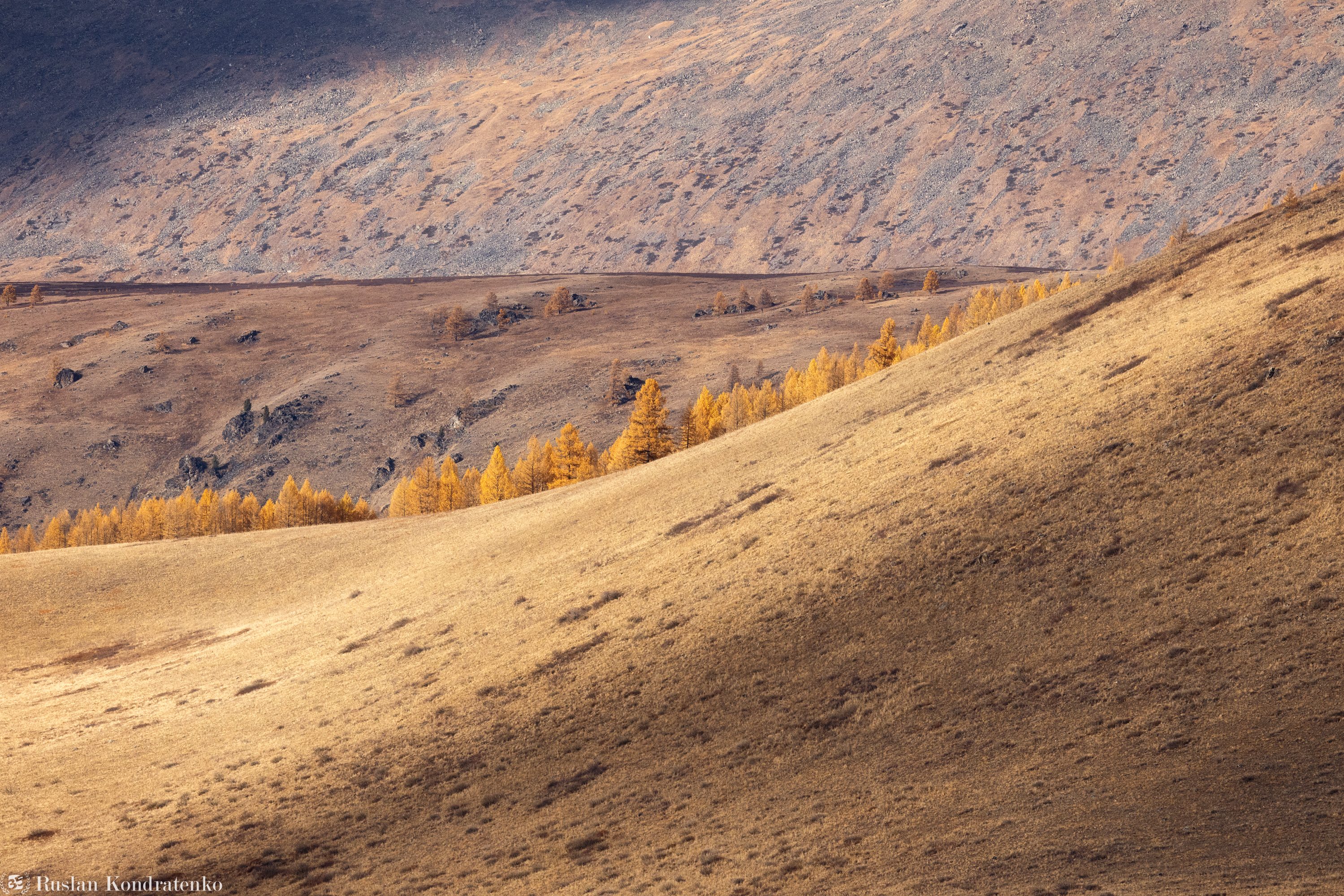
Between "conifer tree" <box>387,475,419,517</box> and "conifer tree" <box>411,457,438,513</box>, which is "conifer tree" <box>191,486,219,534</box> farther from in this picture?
"conifer tree" <box>411,457,438,513</box>

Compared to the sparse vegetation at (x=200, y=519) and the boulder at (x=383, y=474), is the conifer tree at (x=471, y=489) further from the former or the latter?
the boulder at (x=383, y=474)

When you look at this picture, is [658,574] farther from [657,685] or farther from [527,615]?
[657,685]

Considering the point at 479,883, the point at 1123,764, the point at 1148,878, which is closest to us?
the point at 1148,878

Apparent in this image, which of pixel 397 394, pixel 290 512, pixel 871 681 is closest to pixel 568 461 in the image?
pixel 290 512

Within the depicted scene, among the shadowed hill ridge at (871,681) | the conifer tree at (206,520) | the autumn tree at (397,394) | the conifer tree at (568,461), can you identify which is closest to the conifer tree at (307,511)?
the conifer tree at (206,520)

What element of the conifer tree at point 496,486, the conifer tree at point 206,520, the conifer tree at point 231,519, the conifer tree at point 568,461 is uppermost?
the conifer tree at point 568,461

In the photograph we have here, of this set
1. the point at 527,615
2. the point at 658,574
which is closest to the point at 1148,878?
the point at 658,574

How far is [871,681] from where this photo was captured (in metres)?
30.7

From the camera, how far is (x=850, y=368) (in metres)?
122

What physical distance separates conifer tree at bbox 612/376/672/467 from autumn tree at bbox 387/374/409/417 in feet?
331

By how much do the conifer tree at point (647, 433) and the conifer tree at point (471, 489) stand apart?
1999cm

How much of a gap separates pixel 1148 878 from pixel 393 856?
19915 mm

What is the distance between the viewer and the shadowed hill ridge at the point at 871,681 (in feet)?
77.6

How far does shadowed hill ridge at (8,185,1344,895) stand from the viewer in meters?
23.6
